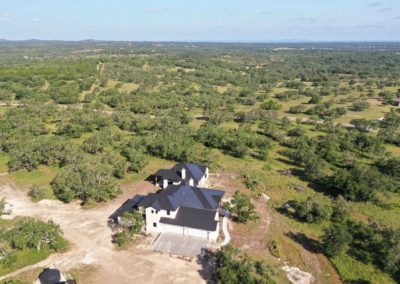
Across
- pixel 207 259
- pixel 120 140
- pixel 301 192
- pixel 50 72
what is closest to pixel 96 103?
pixel 120 140

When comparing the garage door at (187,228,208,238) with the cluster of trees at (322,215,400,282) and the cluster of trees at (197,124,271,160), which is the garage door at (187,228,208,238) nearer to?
the cluster of trees at (322,215,400,282)

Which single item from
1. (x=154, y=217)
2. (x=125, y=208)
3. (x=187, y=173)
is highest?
(x=187, y=173)

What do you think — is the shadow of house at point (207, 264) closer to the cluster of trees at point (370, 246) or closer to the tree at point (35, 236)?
the cluster of trees at point (370, 246)

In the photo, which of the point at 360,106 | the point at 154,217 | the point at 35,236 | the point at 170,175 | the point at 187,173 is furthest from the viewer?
the point at 360,106

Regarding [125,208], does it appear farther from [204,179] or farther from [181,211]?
[204,179]

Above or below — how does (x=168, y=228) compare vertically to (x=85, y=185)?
below

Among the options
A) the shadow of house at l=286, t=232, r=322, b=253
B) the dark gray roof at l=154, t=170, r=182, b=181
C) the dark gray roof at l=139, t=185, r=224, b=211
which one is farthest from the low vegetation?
the shadow of house at l=286, t=232, r=322, b=253

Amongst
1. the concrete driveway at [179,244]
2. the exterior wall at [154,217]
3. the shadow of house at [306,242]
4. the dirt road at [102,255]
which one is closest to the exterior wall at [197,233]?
the concrete driveway at [179,244]

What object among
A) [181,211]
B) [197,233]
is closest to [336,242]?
[197,233]
